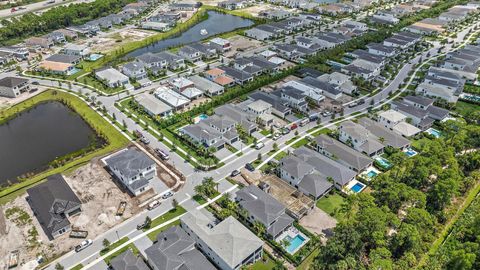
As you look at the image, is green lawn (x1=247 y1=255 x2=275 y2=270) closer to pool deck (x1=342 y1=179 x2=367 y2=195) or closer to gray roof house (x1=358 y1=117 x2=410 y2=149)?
pool deck (x1=342 y1=179 x2=367 y2=195)

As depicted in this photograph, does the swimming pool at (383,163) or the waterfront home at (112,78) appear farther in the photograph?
the waterfront home at (112,78)

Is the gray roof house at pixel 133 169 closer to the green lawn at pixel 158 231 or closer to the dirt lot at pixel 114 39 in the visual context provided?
the green lawn at pixel 158 231

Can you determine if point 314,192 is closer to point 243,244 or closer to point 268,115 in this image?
point 243,244

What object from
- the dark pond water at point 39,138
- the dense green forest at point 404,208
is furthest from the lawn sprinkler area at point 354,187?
the dark pond water at point 39,138

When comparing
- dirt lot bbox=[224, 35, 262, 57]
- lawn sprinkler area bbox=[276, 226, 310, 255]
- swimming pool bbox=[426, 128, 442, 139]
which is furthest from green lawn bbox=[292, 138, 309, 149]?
dirt lot bbox=[224, 35, 262, 57]

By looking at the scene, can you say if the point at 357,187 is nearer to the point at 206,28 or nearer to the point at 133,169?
the point at 133,169
